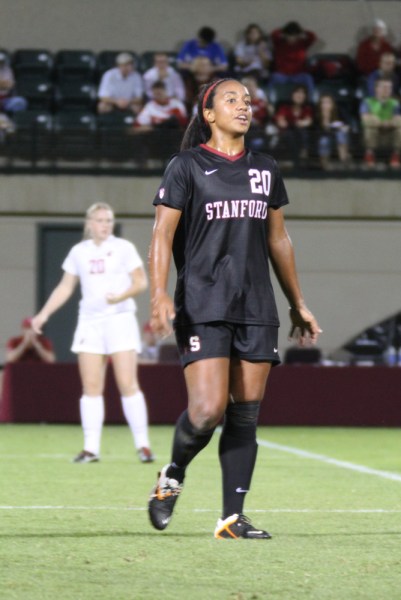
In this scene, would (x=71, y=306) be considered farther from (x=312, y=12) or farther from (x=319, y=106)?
(x=312, y=12)

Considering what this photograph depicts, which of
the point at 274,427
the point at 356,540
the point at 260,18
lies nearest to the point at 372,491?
the point at 356,540

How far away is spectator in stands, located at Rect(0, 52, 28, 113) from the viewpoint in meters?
20.3

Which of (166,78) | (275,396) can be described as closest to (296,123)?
(166,78)

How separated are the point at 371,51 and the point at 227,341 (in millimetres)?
16806

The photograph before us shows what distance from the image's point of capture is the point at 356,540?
5.96 metres

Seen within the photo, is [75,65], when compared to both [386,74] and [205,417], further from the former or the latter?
[205,417]

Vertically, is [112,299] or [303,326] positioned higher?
[303,326]

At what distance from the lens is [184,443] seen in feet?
19.3

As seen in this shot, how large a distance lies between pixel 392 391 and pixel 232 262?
10859 mm

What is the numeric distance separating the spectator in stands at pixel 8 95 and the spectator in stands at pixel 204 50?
2518 mm

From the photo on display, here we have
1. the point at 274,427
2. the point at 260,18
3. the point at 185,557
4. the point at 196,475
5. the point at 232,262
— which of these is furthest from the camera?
the point at 260,18

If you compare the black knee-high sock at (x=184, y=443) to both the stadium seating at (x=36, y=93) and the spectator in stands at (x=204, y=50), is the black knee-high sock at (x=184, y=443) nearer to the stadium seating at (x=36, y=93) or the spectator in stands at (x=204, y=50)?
the stadium seating at (x=36, y=93)

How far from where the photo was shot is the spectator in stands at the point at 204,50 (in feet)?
68.8

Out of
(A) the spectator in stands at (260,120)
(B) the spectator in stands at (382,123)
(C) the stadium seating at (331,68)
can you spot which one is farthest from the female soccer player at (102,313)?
(C) the stadium seating at (331,68)
